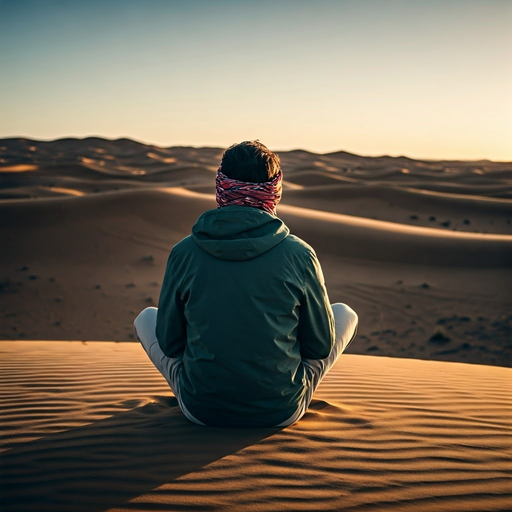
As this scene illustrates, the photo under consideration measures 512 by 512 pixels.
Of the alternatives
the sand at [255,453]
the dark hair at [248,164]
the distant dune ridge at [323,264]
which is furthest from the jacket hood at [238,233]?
the distant dune ridge at [323,264]

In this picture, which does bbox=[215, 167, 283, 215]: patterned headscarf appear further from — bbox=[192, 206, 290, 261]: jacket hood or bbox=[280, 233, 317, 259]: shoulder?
bbox=[280, 233, 317, 259]: shoulder

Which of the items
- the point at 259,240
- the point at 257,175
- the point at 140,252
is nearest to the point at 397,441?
the point at 259,240

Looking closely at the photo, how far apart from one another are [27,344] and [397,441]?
4849 mm

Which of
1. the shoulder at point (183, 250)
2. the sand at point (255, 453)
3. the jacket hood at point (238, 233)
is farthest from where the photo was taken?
the shoulder at point (183, 250)

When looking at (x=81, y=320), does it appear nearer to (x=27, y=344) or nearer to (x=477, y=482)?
(x=27, y=344)

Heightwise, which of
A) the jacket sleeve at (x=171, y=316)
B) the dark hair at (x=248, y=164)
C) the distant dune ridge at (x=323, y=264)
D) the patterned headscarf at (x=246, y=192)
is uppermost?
the dark hair at (x=248, y=164)

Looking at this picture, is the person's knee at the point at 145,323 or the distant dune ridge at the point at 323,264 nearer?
the person's knee at the point at 145,323

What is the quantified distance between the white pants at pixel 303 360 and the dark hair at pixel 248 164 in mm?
1044

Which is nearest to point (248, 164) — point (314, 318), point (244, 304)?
point (244, 304)

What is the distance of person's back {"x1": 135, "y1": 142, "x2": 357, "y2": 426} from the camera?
8.84 feet

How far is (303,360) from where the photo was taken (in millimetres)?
3217

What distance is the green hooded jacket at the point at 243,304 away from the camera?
8.83ft

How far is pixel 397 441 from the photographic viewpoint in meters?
3.18

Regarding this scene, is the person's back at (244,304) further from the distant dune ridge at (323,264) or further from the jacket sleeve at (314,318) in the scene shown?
the distant dune ridge at (323,264)
